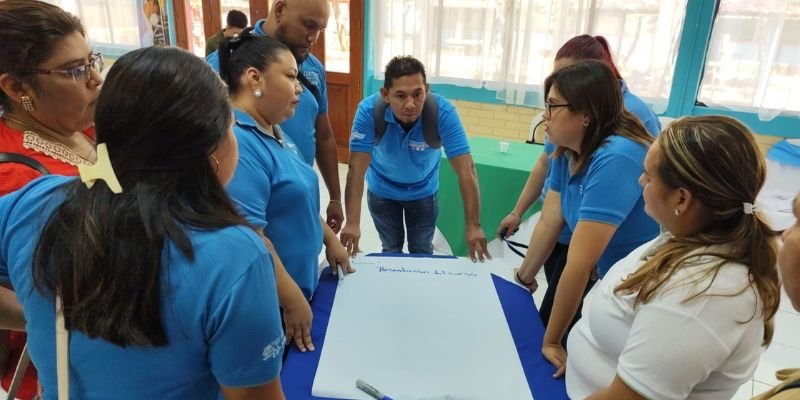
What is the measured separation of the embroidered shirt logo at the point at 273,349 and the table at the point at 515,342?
0.32 metres

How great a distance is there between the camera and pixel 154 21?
201 inches

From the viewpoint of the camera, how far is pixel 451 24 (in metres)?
3.86

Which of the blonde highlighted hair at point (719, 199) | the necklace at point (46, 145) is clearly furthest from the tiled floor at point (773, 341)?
the necklace at point (46, 145)

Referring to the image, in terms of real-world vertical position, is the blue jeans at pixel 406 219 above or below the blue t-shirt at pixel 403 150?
below

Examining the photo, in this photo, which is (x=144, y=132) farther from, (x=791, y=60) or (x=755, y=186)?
(x=791, y=60)

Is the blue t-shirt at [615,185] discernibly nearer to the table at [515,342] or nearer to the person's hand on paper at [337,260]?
the table at [515,342]

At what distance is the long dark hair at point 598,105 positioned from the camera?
115 centimetres

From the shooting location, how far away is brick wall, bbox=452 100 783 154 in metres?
3.93

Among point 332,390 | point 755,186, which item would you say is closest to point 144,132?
point 332,390

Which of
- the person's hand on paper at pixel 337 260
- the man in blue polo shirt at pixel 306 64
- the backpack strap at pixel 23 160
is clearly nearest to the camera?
the backpack strap at pixel 23 160

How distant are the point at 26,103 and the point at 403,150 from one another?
1.32 meters

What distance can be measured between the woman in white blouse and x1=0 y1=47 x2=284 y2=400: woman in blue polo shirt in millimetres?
557

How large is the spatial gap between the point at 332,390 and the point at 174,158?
21.7 inches

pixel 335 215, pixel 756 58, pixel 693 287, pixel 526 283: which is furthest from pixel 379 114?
pixel 756 58
